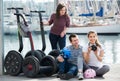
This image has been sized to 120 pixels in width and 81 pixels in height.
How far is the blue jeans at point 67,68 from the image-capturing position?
253 inches

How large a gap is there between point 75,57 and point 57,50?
583 millimetres

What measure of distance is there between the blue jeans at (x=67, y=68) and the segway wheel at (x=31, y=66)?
405 millimetres

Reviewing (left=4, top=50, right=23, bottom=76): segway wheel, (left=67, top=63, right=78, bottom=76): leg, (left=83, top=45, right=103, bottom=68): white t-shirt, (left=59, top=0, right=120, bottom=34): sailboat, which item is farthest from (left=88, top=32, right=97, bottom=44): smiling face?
(left=59, top=0, right=120, bottom=34): sailboat

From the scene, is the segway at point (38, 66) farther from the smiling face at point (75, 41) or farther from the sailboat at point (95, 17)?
the sailboat at point (95, 17)

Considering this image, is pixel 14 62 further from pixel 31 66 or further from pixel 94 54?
pixel 94 54

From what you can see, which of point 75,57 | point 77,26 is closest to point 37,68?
point 75,57

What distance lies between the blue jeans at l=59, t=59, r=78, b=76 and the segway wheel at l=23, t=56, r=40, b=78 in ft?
1.33

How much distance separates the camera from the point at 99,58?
21.5 feet

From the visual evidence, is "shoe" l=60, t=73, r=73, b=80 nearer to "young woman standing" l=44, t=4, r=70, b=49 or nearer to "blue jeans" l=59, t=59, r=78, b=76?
"blue jeans" l=59, t=59, r=78, b=76

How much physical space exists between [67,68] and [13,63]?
92cm

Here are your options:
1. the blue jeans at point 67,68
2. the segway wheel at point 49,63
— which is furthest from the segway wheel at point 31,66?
the blue jeans at point 67,68

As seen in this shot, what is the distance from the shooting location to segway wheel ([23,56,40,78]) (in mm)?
6332

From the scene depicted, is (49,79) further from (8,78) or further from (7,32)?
(7,32)

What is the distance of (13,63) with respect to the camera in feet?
21.6
